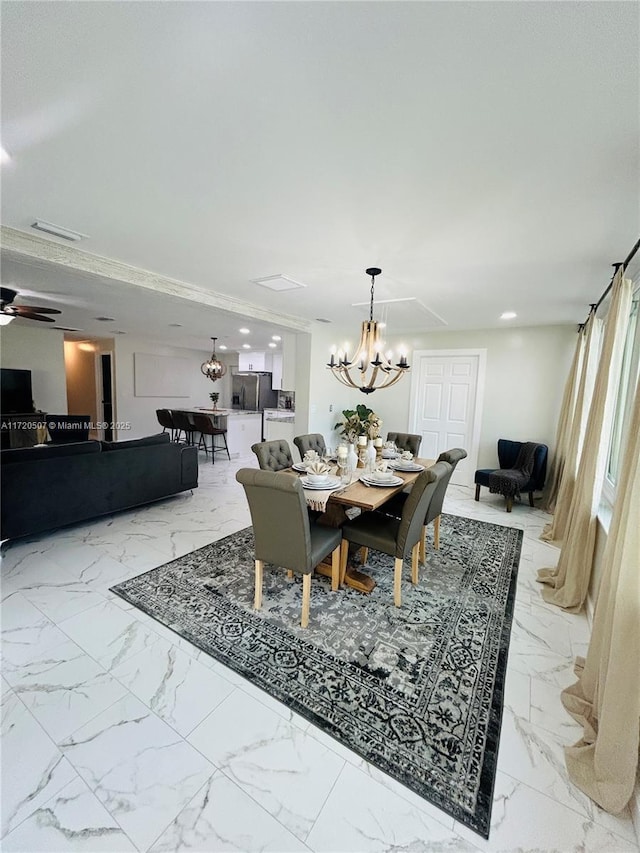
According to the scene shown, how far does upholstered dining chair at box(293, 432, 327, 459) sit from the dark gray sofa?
161cm

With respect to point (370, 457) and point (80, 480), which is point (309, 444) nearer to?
point (370, 457)

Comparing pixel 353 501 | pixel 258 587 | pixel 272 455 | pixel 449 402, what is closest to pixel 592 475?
pixel 353 501

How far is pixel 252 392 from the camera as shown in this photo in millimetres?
10172

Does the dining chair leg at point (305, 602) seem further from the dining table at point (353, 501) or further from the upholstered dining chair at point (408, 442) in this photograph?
the upholstered dining chair at point (408, 442)

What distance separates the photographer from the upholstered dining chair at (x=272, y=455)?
3400 mm

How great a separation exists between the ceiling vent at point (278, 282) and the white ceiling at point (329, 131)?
38 cm

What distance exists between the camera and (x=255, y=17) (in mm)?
930

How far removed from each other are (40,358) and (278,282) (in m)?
6.14

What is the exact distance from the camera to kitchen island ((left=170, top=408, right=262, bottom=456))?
7.31 meters

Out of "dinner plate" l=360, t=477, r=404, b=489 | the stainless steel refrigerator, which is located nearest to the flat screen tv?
the stainless steel refrigerator

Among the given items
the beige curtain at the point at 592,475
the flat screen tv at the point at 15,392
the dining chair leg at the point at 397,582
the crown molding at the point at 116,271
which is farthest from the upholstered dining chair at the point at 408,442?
the flat screen tv at the point at 15,392

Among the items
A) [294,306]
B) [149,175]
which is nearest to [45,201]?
[149,175]

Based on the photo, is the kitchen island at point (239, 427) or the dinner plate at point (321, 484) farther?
the kitchen island at point (239, 427)

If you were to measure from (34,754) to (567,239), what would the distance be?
3834mm
